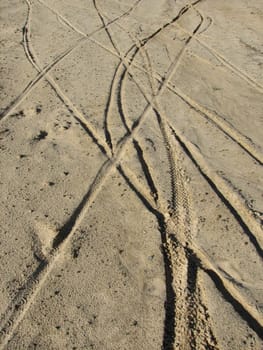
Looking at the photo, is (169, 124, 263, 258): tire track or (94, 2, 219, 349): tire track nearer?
(94, 2, 219, 349): tire track

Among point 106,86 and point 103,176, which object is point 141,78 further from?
point 103,176

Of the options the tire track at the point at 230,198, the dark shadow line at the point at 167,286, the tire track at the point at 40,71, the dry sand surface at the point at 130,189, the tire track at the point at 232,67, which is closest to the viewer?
the dark shadow line at the point at 167,286

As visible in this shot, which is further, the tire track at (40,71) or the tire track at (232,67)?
the tire track at (232,67)

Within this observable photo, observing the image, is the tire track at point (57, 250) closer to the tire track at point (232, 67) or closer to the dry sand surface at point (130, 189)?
the dry sand surface at point (130, 189)

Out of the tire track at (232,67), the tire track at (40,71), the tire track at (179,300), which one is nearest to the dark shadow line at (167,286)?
the tire track at (179,300)

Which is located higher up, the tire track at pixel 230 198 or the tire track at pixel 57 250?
the tire track at pixel 230 198

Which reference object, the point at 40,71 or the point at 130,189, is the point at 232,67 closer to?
the point at 40,71

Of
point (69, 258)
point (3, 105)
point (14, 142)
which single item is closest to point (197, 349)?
point (69, 258)

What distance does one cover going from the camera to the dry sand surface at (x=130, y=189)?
4.10 metres

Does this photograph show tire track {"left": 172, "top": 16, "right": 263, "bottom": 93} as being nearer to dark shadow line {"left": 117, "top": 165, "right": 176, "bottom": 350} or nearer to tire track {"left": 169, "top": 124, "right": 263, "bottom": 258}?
tire track {"left": 169, "top": 124, "right": 263, "bottom": 258}

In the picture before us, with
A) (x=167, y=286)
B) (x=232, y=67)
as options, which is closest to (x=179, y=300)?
(x=167, y=286)

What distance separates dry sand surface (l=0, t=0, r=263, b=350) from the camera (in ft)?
13.4

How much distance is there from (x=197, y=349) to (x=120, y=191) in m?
2.09

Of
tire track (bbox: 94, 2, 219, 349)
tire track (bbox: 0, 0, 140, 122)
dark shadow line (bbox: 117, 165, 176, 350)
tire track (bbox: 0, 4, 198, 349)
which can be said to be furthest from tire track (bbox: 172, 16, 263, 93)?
tire track (bbox: 94, 2, 219, 349)
